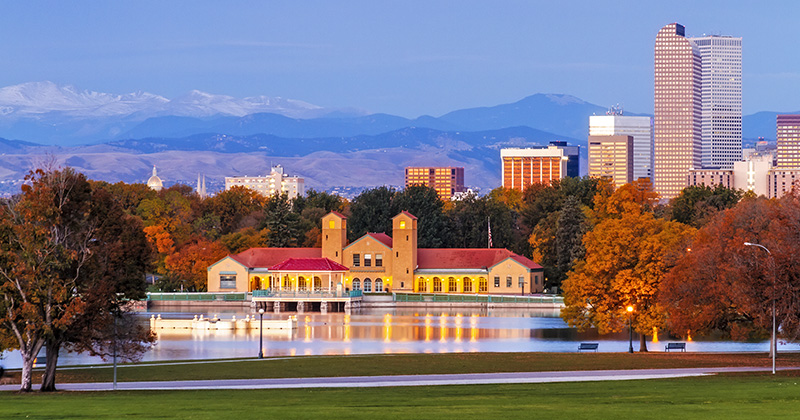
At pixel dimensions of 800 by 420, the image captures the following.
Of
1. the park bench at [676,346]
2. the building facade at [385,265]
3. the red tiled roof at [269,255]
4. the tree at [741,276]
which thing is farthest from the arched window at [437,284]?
the tree at [741,276]

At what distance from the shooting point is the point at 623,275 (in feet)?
185

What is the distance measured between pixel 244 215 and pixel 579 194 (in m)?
45.2

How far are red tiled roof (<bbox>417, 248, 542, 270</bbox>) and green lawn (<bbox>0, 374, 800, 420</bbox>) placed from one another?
74.5 m

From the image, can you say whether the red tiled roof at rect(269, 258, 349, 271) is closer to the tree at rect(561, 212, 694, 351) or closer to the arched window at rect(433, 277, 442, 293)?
the arched window at rect(433, 277, 442, 293)

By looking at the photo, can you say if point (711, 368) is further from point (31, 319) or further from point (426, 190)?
point (426, 190)

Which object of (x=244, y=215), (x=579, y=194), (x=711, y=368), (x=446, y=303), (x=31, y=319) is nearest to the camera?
(x=31, y=319)

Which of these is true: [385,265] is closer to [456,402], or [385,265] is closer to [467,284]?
[467,284]

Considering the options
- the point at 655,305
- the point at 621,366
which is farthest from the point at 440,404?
the point at 655,305

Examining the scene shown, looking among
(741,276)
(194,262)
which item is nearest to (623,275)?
(741,276)

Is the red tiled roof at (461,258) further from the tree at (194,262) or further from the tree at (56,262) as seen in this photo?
the tree at (56,262)

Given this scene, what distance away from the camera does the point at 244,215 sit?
143m

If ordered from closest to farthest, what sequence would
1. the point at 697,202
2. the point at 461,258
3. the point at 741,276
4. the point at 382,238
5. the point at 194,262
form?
the point at 741,276 → the point at 461,258 → the point at 194,262 → the point at 382,238 → the point at 697,202

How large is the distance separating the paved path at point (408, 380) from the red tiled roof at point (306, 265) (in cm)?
6762

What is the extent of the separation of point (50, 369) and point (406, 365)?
564 inches
